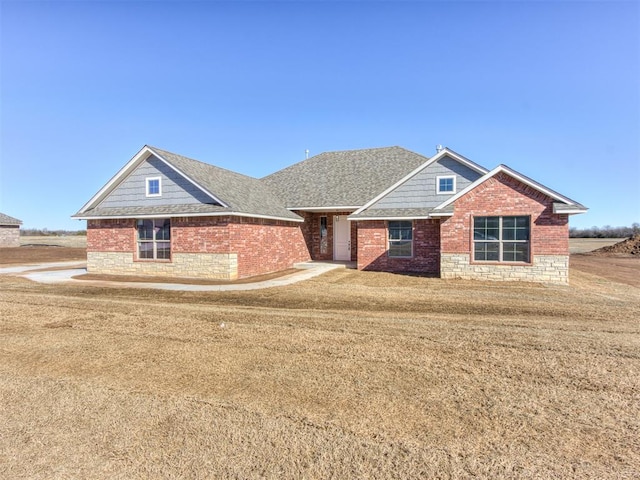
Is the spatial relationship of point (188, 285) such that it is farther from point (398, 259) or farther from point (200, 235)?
point (398, 259)

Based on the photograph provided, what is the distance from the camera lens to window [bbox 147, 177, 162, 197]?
1783cm

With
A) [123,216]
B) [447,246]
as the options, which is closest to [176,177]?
[123,216]

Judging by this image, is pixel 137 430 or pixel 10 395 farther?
pixel 10 395

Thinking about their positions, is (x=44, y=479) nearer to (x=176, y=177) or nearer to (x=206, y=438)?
(x=206, y=438)

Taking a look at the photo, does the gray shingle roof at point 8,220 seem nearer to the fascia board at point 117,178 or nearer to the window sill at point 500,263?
the fascia board at point 117,178

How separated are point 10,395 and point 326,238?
18496mm

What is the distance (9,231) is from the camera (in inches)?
1635

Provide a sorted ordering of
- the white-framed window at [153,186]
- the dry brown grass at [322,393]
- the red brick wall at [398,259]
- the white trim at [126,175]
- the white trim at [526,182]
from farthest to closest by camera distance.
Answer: the white-framed window at [153,186] → the red brick wall at [398,259] → the white trim at [126,175] → the white trim at [526,182] → the dry brown grass at [322,393]

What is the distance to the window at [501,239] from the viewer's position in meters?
14.6

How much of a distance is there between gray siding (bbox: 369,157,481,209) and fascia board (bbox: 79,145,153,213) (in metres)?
11.2

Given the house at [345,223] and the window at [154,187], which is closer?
the house at [345,223]

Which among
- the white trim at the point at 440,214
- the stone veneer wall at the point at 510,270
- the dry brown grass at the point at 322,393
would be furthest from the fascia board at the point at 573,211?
the dry brown grass at the point at 322,393

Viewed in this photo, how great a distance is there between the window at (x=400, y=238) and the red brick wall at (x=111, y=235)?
1236cm

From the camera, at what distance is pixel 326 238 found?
74.8ft
